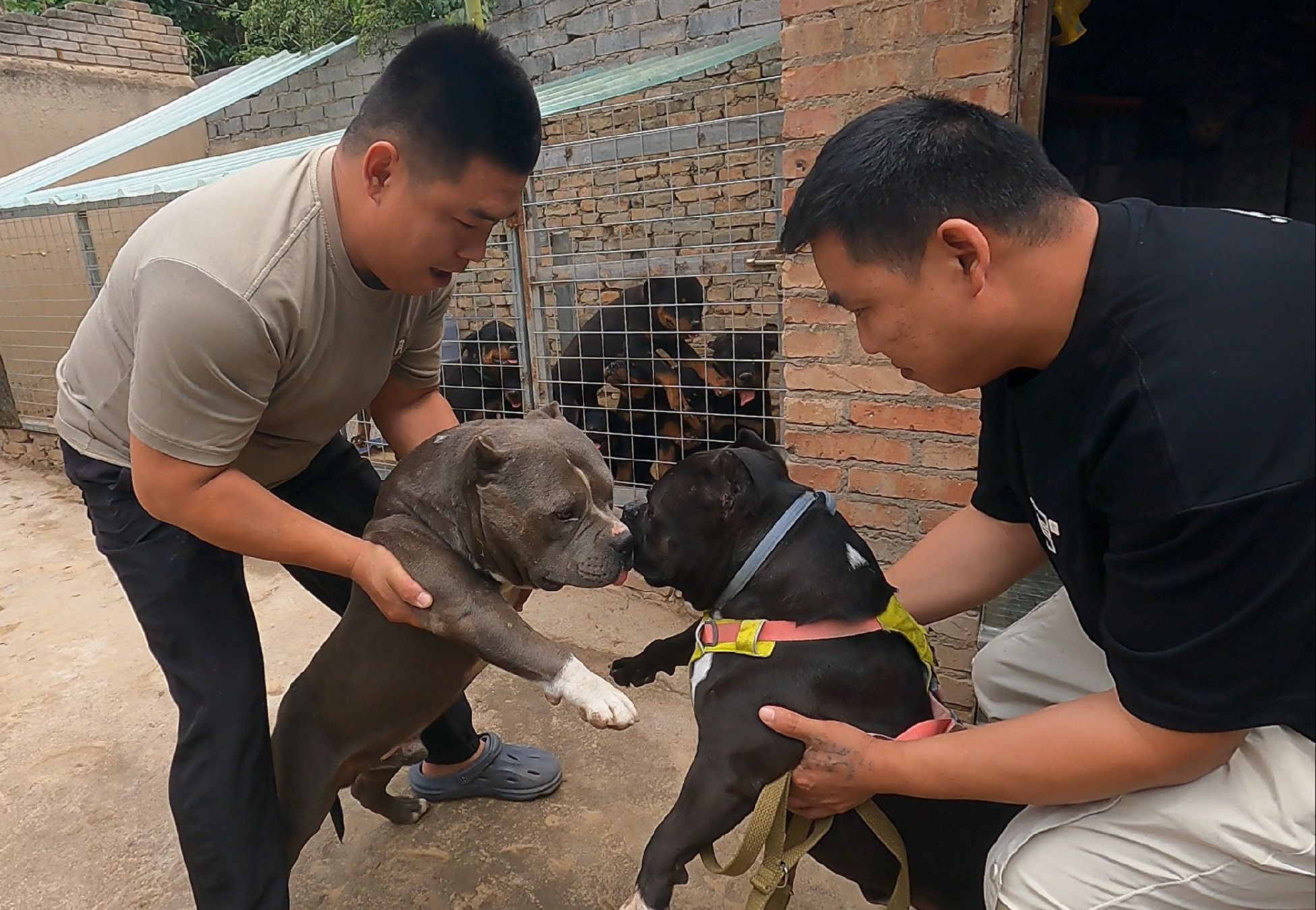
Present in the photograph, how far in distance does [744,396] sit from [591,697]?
118 inches

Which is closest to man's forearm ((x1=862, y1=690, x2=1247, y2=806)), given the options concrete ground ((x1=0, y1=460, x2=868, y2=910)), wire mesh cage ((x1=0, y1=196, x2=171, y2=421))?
concrete ground ((x1=0, y1=460, x2=868, y2=910))

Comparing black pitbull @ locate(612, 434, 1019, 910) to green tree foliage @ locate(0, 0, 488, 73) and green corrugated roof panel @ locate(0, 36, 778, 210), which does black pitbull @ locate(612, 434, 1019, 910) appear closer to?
green corrugated roof panel @ locate(0, 36, 778, 210)

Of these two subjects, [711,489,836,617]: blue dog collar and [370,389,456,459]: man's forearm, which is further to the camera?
[370,389,456,459]: man's forearm

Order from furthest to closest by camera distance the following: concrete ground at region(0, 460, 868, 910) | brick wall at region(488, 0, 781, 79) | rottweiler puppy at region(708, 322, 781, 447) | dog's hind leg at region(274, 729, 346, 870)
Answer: brick wall at region(488, 0, 781, 79), rottweiler puppy at region(708, 322, 781, 447), concrete ground at region(0, 460, 868, 910), dog's hind leg at region(274, 729, 346, 870)

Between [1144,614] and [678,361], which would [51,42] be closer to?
[678,361]

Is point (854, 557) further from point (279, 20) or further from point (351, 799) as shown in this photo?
point (279, 20)

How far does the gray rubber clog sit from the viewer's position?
2826mm

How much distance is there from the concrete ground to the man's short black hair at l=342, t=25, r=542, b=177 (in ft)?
6.62

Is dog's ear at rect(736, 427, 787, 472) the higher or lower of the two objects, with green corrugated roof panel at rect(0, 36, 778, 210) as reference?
lower

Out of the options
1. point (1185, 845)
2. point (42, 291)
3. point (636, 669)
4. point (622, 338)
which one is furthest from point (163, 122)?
point (1185, 845)

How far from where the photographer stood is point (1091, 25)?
194 inches

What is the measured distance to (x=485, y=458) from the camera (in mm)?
1964

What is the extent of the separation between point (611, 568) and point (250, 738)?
965 mm

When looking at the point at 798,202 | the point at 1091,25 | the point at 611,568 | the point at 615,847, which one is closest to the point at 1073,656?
the point at 611,568
